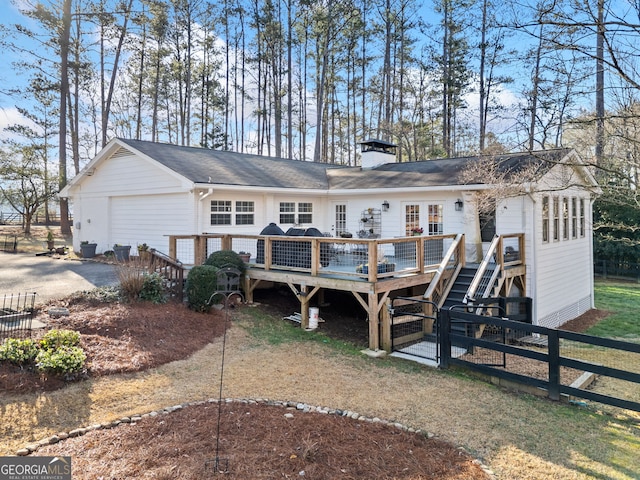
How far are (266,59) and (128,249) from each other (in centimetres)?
2048

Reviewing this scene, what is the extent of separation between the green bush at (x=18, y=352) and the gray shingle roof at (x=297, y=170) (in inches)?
261

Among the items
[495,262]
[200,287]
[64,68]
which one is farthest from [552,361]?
[64,68]

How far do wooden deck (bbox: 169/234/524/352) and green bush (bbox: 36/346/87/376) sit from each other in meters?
4.46

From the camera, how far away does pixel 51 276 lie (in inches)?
436

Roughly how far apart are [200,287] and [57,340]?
3006 millimetres

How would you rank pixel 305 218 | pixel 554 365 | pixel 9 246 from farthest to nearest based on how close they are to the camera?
1. pixel 9 246
2. pixel 305 218
3. pixel 554 365

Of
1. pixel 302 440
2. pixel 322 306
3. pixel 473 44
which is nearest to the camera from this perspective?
pixel 302 440

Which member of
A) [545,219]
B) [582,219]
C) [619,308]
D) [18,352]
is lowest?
[619,308]

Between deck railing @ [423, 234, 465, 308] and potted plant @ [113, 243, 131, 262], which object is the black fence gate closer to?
deck railing @ [423, 234, 465, 308]

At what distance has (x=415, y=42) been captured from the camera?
1062 inches

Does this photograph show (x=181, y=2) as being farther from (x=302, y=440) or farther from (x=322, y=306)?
(x=302, y=440)

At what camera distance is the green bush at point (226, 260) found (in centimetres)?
949

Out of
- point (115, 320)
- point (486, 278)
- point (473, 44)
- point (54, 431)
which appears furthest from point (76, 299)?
point (473, 44)

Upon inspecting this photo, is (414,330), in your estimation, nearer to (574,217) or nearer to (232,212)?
(232,212)
